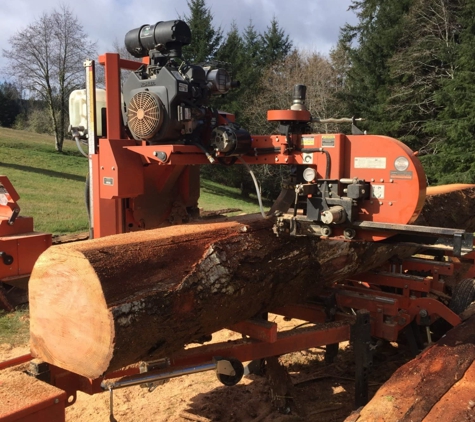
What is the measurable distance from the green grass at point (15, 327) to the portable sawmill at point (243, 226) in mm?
1444

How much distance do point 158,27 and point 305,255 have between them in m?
2.26

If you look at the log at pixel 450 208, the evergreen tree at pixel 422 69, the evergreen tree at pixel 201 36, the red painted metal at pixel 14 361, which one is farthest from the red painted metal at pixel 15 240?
the evergreen tree at pixel 201 36

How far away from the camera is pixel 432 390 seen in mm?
2584

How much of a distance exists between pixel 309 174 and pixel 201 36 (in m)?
24.1

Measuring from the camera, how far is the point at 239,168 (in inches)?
943

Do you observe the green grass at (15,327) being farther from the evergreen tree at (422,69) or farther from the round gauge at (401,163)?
the evergreen tree at (422,69)

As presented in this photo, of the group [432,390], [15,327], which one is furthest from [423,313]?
Result: [15,327]

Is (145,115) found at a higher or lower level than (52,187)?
higher

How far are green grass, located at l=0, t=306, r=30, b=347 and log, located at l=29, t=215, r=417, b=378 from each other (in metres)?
2.31

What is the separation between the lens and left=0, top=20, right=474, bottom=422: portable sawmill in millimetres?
2627

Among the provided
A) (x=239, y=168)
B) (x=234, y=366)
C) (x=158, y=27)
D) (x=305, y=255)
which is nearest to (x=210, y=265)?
(x=234, y=366)

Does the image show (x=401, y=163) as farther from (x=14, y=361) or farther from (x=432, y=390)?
(x=14, y=361)

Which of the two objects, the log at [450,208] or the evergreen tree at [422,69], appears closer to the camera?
the log at [450,208]

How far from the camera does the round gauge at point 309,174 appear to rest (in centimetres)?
312
